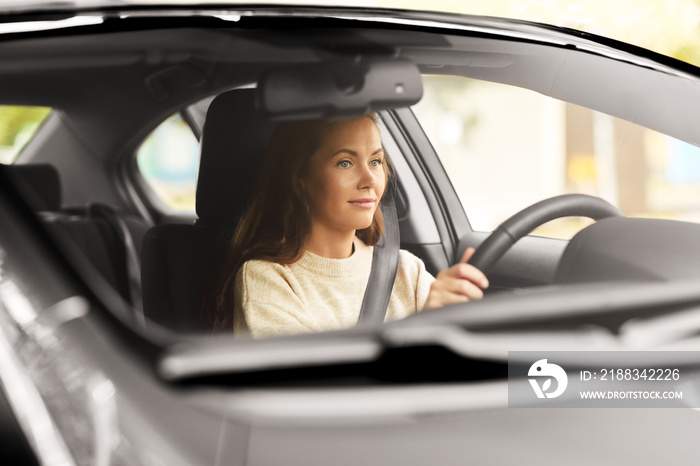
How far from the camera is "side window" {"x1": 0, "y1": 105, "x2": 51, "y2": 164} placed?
3.88 feet

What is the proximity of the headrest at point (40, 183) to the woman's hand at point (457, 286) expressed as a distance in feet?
2.00

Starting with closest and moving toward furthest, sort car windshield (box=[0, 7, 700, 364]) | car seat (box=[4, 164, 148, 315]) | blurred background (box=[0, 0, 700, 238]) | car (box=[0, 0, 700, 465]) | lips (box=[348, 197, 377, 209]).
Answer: car (box=[0, 0, 700, 465]) → car seat (box=[4, 164, 148, 315]) → car windshield (box=[0, 7, 700, 364]) → lips (box=[348, 197, 377, 209]) → blurred background (box=[0, 0, 700, 238])

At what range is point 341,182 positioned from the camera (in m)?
1.36

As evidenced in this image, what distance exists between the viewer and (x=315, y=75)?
4.54 feet

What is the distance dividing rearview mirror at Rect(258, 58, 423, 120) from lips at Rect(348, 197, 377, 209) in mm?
151

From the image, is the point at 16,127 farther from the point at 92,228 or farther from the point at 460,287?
the point at 460,287

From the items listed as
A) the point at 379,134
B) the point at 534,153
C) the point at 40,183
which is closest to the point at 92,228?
the point at 40,183

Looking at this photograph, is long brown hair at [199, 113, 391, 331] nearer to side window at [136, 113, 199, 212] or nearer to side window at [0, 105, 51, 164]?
side window at [136, 113, 199, 212]

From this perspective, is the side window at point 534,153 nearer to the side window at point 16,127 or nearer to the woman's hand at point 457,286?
the woman's hand at point 457,286

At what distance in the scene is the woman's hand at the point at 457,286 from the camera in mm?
1302

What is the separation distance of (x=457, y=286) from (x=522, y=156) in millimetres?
535

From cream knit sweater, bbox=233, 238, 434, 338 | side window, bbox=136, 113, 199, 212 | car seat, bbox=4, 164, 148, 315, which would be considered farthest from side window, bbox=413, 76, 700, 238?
car seat, bbox=4, 164, 148, 315

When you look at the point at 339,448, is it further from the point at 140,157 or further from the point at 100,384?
the point at 140,157

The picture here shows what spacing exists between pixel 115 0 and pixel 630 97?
1.04 metres
